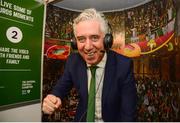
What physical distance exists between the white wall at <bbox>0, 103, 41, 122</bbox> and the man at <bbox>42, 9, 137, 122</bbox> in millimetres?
140

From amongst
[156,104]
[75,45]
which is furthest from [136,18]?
[156,104]

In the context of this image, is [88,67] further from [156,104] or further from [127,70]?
[156,104]

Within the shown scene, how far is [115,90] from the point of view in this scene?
154cm

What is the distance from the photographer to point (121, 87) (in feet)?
5.08

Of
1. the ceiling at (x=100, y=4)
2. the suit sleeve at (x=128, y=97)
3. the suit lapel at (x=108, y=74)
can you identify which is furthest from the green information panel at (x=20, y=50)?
the suit sleeve at (x=128, y=97)

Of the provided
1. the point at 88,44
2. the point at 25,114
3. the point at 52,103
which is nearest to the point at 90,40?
the point at 88,44

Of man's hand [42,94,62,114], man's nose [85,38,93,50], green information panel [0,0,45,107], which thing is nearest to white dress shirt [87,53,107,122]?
man's nose [85,38,93,50]

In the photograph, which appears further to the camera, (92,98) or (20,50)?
(20,50)

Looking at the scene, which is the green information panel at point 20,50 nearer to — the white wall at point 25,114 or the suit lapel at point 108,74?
the white wall at point 25,114

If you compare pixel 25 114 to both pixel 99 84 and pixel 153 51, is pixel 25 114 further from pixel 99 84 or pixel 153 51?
pixel 153 51

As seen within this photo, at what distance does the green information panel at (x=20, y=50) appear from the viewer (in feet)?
5.27

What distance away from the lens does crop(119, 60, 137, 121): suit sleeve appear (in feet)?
5.00

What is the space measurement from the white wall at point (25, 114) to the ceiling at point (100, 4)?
732 millimetres

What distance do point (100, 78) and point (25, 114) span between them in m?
0.60
